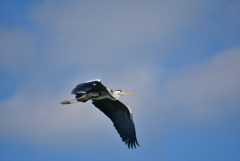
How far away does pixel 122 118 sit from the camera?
52.1 feet

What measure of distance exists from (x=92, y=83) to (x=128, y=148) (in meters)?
3.24

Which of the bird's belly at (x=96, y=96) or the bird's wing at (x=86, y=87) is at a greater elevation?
the bird's belly at (x=96, y=96)

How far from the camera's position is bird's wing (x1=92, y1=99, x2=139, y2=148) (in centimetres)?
1574

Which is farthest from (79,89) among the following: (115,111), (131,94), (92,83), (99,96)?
(131,94)

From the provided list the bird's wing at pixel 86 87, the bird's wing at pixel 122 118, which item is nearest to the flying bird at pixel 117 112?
the bird's wing at pixel 122 118

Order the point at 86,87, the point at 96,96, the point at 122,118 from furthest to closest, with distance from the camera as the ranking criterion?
1. the point at 122,118
2. the point at 96,96
3. the point at 86,87

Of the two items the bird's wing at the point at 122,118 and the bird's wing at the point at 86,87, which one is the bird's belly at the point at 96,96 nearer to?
the bird's wing at the point at 122,118

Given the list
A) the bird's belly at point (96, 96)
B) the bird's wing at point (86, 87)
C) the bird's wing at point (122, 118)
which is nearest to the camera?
the bird's wing at point (86, 87)

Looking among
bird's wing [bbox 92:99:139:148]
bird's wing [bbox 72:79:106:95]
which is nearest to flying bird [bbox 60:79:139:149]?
bird's wing [bbox 92:99:139:148]

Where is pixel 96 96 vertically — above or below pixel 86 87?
above

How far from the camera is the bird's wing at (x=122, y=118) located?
51.6 feet

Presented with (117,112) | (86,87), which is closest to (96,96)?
(117,112)

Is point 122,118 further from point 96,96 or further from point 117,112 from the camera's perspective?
point 96,96

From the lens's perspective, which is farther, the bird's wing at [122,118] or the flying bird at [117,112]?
the bird's wing at [122,118]
